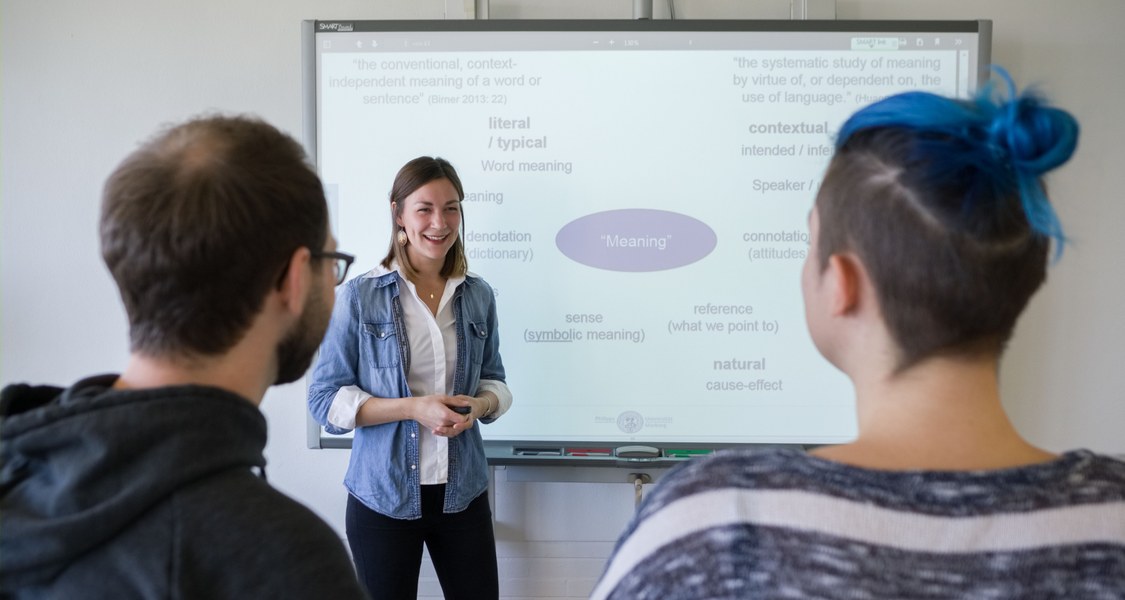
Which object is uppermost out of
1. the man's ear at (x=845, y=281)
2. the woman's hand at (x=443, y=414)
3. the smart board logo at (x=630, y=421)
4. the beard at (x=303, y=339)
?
the man's ear at (x=845, y=281)

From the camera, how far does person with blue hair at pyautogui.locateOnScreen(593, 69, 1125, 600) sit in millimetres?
651

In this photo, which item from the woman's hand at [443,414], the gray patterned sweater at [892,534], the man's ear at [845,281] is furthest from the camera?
the woman's hand at [443,414]

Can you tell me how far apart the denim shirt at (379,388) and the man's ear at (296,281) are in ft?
4.01

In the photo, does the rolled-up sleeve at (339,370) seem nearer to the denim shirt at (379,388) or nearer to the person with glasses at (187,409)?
the denim shirt at (379,388)

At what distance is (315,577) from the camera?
2.46 feet

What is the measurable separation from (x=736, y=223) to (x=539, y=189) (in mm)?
635

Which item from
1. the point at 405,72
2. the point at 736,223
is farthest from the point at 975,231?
the point at 405,72

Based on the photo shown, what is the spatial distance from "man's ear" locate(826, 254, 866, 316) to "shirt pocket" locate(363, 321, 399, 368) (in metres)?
1.52

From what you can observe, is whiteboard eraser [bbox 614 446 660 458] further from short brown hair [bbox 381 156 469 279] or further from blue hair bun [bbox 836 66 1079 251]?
blue hair bun [bbox 836 66 1079 251]

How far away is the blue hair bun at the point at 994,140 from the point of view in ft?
2.35

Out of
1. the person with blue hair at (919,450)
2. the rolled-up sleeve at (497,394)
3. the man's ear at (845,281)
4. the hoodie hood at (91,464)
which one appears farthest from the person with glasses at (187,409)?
the rolled-up sleeve at (497,394)

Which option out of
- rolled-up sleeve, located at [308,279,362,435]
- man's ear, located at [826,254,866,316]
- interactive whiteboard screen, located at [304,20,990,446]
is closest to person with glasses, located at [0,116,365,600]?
man's ear, located at [826,254,866,316]

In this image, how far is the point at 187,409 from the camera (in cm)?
76

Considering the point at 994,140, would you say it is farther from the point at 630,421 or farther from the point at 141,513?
the point at 630,421
